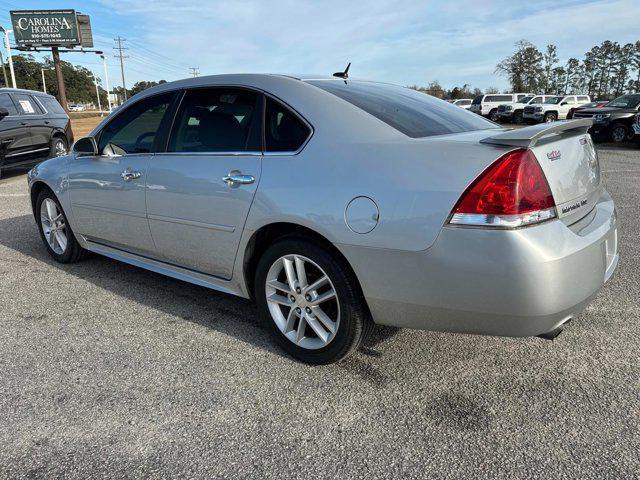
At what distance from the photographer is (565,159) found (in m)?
2.32

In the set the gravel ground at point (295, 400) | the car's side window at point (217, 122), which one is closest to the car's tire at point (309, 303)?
the gravel ground at point (295, 400)

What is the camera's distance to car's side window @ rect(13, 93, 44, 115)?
33.9 feet

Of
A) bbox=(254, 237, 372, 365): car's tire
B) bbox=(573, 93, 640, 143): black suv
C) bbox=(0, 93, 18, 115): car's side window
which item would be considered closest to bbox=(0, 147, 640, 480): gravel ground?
bbox=(254, 237, 372, 365): car's tire

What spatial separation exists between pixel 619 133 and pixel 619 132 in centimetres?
5

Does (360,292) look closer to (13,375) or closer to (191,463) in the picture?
(191,463)

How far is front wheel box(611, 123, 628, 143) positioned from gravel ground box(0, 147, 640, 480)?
15891 millimetres

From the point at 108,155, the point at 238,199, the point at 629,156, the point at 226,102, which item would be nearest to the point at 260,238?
the point at 238,199

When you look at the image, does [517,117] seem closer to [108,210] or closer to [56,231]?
[56,231]

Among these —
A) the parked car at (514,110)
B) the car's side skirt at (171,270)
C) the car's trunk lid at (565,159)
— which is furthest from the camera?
the parked car at (514,110)

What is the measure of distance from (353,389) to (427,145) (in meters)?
1.27

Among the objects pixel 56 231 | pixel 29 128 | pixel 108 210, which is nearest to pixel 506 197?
pixel 108 210

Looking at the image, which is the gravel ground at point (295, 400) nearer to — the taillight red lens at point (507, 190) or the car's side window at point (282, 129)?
the taillight red lens at point (507, 190)

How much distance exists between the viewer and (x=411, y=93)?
342cm

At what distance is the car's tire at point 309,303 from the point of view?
8.27 feet
